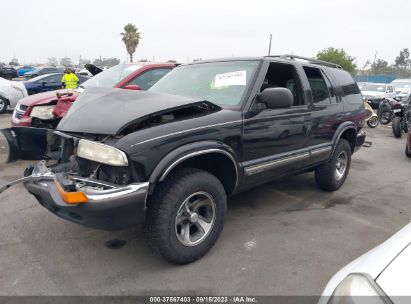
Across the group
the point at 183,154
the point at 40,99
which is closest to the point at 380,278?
the point at 183,154

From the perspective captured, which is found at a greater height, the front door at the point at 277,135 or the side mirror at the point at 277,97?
the side mirror at the point at 277,97

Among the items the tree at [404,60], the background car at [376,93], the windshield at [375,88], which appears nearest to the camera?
the background car at [376,93]

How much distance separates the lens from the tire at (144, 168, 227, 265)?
8.67ft

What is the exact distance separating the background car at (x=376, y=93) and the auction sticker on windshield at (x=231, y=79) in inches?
605

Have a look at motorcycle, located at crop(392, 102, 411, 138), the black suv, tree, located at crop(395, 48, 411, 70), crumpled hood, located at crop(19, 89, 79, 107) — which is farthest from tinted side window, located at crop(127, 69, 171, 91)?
tree, located at crop(395, 48, 411, 70)

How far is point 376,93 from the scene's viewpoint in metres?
17.4

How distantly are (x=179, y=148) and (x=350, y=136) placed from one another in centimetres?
352

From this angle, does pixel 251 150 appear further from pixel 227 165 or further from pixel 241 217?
pixel 241 217

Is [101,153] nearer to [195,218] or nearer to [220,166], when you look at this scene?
[195,218]

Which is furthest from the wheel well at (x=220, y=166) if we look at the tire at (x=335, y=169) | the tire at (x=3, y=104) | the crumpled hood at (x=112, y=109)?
the tire at (x=3, y=104)

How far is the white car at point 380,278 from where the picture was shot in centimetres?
120

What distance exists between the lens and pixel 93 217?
238 centimetres

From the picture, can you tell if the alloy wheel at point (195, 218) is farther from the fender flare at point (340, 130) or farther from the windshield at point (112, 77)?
the windshield at point (112, 77)

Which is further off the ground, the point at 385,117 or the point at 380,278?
the point at 380,278
